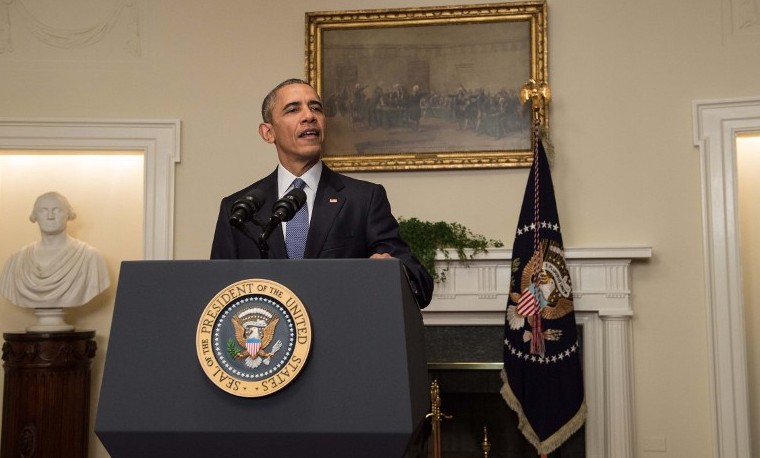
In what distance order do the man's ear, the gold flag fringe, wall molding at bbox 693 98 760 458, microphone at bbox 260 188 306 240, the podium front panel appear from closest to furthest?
the podium front panel → microphone at bbox 260 188 306 240 → the man's ear → the gold flag fringe → wall molding at bbox 693 98 760 458

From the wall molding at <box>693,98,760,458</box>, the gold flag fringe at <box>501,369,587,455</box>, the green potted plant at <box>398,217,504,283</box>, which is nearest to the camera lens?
the gold flag fringe at <box>501,369,587,455</box>

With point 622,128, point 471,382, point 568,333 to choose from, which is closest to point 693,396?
point 568,333

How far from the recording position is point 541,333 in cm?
486

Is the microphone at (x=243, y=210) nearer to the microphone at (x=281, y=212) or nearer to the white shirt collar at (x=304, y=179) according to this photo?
the microphone at (x=281, y=212)

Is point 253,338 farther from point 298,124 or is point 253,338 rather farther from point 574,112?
point 574,112


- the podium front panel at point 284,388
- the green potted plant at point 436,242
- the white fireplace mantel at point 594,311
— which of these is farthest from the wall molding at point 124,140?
the podium front panel at point 284,388

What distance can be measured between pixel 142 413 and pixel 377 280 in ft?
1.74

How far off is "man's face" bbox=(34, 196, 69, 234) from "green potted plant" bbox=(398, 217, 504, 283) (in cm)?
229

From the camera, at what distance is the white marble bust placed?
5477 millimetres

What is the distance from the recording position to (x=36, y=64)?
583 centimetres

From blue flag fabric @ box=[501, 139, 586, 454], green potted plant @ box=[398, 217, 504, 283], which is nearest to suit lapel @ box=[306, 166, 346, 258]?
blue flag fabric @ box=[501, 139, 586, 454]

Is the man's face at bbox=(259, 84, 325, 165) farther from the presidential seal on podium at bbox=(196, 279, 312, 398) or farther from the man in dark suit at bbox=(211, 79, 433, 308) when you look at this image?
the presidential seal on podium at bbox=(196, 279, 312, 398)

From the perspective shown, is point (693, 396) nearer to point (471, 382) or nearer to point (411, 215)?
point (471, 382)

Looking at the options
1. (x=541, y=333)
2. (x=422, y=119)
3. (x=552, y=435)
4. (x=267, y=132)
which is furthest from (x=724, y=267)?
(x=267, y=132)
